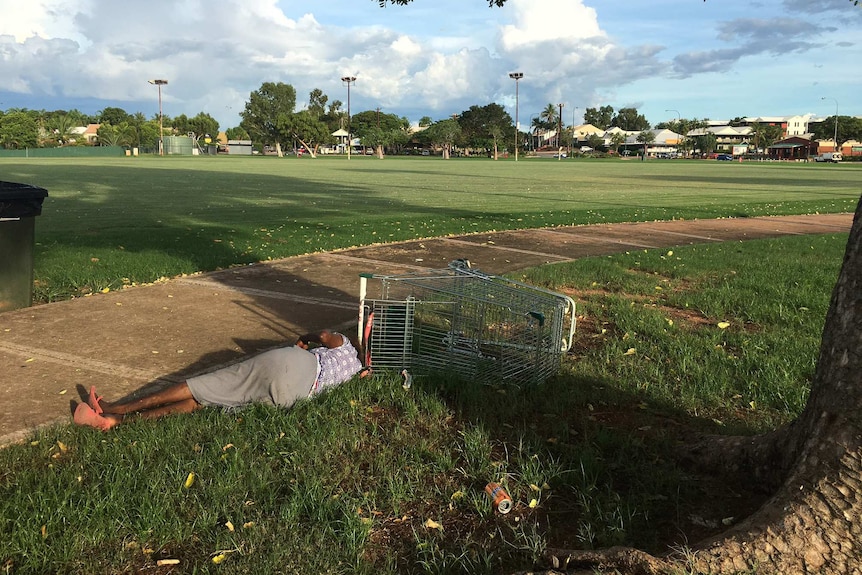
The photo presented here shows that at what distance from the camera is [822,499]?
2287 mm

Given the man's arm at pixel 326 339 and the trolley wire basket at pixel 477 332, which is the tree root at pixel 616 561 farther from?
the man's arm at pixel 326 339

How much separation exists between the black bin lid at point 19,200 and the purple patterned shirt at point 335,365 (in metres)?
3.33

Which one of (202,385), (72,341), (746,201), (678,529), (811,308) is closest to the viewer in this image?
(678,529)

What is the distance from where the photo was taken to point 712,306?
629 centimetres

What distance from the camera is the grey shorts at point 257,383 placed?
12.7 ft

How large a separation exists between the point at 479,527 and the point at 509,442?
0.74 m

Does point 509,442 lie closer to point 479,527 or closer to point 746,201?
point 479,527

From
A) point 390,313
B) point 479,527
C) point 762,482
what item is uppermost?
point 390,313

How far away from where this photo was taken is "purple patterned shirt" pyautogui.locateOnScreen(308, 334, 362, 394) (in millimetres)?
4125

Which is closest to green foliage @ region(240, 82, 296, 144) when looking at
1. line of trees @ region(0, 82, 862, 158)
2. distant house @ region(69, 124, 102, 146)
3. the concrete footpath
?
line of trees @ region(0, 82, 862, 158)

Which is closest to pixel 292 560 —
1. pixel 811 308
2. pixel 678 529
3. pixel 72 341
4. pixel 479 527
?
pixel 479 527

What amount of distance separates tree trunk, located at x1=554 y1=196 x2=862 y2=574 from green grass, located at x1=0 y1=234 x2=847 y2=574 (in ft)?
1.18

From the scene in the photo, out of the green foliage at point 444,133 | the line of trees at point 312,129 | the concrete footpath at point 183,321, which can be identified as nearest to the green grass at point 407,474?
the concrete footpath at point 183,321

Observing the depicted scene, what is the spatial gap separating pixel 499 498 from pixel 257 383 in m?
1.64
